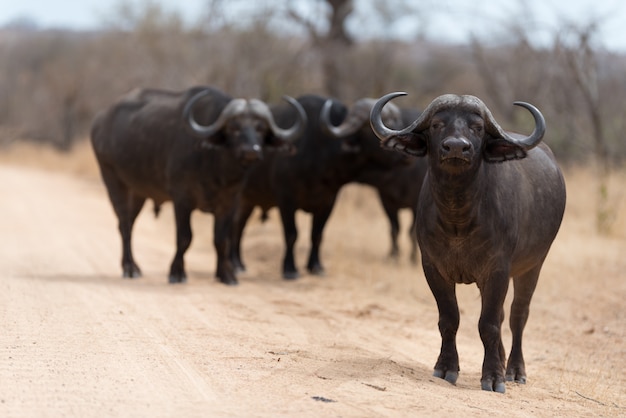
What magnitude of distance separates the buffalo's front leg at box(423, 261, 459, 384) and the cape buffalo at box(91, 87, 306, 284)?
4.73 m

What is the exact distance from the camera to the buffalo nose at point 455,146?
21.8 ft

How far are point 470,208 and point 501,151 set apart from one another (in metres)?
0.47

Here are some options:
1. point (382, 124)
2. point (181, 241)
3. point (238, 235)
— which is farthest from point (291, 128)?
point (382, 124)

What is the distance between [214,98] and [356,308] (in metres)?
3.46

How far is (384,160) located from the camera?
13719 mm

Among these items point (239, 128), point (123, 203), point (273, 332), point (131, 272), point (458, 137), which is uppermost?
point (458, 137)

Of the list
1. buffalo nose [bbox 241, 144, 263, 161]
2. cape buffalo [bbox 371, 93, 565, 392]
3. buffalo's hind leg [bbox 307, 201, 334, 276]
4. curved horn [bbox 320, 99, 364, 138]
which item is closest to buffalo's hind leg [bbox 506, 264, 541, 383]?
cape buffalo [bbox 371, 93, 565, 392]

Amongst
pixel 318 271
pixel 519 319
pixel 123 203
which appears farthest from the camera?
pixel 318 271

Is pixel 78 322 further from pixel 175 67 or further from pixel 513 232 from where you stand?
pixel 175 67

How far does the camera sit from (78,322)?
8062 millimetres

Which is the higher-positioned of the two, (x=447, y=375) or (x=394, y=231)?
(x=394, y=231)

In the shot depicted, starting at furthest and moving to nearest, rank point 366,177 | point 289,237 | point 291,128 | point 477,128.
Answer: point 366,177 < point 289,237 < point 291,128 < point 477,128

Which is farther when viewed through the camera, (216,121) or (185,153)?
(216,121)

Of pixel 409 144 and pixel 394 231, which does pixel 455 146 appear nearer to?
pixel 409 144
